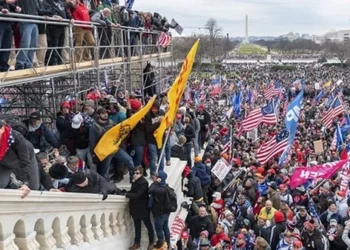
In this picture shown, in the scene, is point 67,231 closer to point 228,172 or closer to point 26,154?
point 26,154

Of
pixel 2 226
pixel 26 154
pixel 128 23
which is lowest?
pixel 2 226

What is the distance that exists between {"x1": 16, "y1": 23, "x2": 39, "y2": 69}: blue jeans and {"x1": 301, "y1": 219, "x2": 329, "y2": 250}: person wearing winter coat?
550 cm

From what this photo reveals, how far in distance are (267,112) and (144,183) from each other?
11.8 metres

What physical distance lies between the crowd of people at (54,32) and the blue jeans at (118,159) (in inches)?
78.5

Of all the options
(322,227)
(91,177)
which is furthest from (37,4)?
(322,227)

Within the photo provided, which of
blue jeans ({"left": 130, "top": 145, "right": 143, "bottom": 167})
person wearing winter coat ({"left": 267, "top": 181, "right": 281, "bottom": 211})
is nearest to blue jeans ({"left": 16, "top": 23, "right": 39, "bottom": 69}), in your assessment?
blue jeans ({"left": 130, "top": 145, "right": 143, "bottom": 167})

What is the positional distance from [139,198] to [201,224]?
266 cm

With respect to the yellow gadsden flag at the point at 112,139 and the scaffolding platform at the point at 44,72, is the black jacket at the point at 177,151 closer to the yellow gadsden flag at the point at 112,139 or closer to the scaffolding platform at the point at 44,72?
the scaffolding platform at the point at 44,72

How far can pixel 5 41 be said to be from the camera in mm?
8305

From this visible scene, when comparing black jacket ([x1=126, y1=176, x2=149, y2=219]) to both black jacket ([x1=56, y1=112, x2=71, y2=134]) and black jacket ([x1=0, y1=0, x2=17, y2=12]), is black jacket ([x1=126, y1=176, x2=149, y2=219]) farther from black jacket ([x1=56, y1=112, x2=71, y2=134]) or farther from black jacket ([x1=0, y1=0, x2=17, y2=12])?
black jacket ([x1=0, y1=0, x2=17, y2=12])

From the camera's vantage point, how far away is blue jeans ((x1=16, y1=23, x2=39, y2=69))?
8570 millimetres

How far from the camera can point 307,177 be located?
11.8 m

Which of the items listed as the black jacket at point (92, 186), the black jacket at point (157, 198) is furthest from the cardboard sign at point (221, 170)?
the black jacket at point (92, 186)

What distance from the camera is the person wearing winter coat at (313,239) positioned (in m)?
9.14
